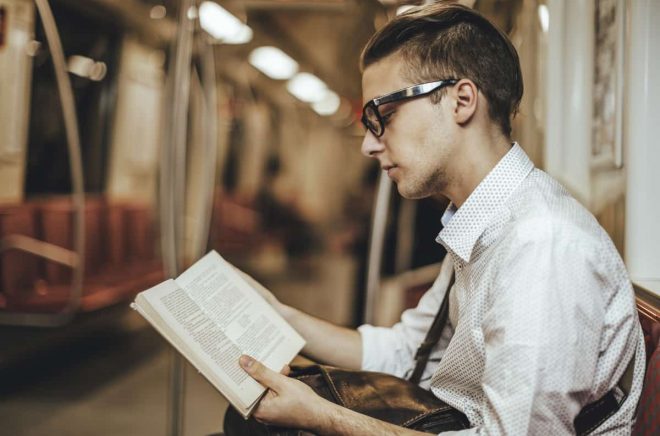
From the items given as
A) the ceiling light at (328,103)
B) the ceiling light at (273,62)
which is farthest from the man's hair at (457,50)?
the ceiling light at (328,103)

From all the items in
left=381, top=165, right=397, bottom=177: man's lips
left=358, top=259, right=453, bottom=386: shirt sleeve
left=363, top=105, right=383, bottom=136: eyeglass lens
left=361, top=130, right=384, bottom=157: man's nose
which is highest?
left=363, top=105, right=383, bottom=136: eyeglass lens

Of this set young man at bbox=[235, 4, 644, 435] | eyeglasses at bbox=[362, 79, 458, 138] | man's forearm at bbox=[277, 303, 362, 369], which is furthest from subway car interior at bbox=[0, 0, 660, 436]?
man's forearm at bbox=[277, 303, 362, 369]

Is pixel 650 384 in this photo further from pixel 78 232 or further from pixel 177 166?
pixel 78 232

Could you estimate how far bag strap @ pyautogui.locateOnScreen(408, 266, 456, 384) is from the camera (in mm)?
1601

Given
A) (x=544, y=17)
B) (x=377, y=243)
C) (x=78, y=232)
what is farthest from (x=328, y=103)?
(x=377, y=243)

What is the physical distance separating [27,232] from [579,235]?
3981mm

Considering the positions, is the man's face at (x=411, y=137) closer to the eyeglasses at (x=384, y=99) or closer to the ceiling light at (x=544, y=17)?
the eyeglasses at (x=384, y=99)

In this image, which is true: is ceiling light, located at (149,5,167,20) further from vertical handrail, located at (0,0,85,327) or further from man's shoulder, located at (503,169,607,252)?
man's shoulder, located at (503,169,607,252)

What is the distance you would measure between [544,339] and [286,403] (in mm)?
541

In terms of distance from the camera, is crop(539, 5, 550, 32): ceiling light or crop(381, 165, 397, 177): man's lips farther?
crop(539, 5, 550, 32): ceiling light

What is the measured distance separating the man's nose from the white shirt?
0.92 feet

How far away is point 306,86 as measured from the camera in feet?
39.8

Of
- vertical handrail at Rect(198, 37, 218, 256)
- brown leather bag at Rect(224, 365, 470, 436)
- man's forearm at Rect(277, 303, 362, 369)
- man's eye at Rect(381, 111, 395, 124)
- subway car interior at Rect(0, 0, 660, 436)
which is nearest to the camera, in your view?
brown leather bag at Rect(224, 365, 470, 436)

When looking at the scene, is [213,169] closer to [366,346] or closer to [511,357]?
[366,346]
